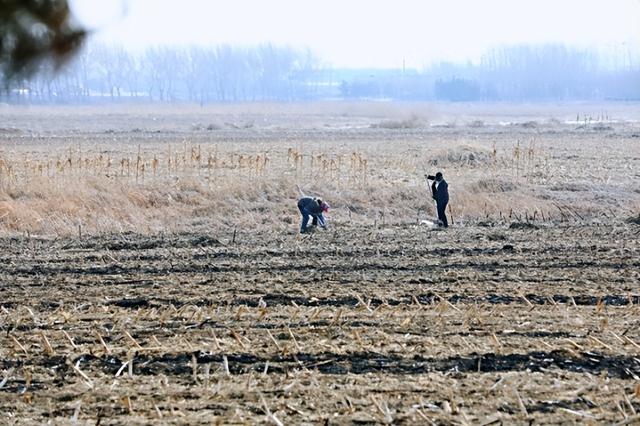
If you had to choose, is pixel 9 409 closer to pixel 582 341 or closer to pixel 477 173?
pixel 582 341

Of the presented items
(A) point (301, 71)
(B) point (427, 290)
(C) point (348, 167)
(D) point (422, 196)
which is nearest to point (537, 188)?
(D) point (422, 196)

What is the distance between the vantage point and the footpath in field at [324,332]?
671 centimetres

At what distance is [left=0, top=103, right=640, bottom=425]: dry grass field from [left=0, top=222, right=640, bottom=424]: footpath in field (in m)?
0.03

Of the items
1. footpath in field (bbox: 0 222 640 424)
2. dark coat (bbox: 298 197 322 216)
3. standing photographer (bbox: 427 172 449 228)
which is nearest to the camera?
footpath in field (bbox: 0 222 640 424)

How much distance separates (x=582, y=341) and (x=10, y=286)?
6.70m

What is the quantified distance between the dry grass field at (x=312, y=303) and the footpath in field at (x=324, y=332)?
0.03 metres

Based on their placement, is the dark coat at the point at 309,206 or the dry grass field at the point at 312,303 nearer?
the dry grass field at the point at 312,303

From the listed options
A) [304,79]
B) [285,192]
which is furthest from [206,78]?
[285,192]

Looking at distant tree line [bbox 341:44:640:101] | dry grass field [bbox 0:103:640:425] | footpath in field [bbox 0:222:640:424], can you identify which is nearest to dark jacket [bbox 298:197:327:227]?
Result: dry grass field [bbox 0:103:640:425]

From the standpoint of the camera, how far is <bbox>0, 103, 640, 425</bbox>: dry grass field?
681cm

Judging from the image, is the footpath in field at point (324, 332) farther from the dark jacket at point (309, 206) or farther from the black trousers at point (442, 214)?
the black trousers at point (442, 214)

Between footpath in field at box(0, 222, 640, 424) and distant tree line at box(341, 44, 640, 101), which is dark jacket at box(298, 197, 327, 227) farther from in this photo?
distant tree line at box(341, 44, 640, 101)

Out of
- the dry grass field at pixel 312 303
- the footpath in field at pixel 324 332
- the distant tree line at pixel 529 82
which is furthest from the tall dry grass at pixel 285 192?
the distant tree line at pixel 529 82

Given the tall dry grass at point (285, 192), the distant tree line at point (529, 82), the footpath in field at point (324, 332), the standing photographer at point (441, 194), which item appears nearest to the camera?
the footpath in field at point (324, 332)
